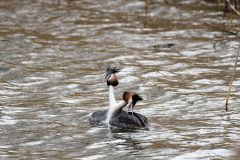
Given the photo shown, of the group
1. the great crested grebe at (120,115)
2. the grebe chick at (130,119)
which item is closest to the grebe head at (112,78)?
the great crested grebe at (120,115)

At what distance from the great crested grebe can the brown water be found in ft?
0.55

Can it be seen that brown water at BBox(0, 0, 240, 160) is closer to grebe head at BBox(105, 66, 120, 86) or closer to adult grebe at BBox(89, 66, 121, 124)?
adult grebe at BBox(89, 66, 121, 124)

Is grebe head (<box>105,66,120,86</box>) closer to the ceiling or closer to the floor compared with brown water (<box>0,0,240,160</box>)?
closer to the ceiling

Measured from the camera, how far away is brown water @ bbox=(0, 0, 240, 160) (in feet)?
34.1

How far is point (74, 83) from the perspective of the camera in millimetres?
14789

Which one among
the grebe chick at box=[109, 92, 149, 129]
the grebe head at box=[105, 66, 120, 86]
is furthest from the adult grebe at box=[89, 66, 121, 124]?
the grebe chick at box=[109, 92, 149, 129]

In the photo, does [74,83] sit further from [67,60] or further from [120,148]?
[120,148]

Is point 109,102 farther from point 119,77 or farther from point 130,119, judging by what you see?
point 119,77

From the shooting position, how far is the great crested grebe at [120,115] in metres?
11.2

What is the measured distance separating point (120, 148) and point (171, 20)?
36.9 feet

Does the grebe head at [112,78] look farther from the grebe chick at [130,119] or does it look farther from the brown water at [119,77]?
the brown water at [119,77]

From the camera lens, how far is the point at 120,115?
11398 mm

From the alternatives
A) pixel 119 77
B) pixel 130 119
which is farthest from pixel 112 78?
pixel 119 77

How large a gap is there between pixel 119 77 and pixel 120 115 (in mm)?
3977
